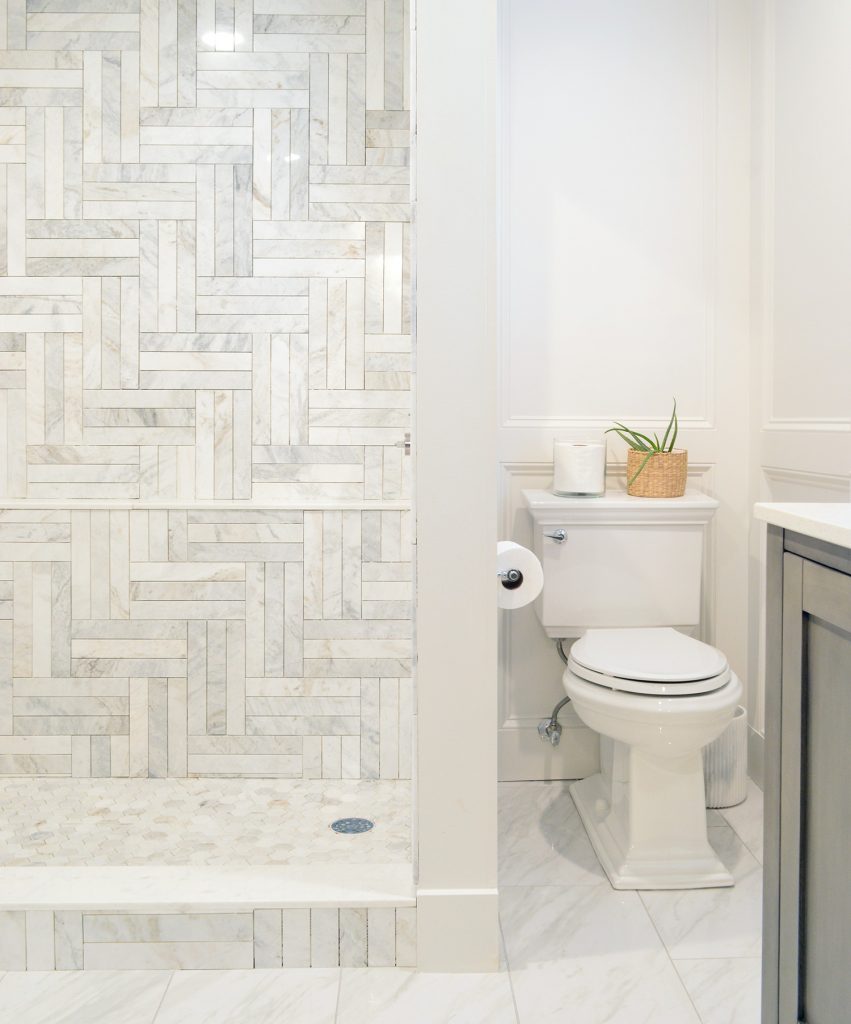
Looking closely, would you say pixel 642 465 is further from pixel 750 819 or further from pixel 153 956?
pixel 153 956

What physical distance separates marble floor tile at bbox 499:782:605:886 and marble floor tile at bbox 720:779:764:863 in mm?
393

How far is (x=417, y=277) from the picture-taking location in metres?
1.72

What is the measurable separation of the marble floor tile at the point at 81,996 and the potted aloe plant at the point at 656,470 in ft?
5.30

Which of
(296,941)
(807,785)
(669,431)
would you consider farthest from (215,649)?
(807,785)

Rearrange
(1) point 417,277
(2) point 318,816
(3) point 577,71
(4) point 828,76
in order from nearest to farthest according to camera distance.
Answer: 1. (1) point 417,277
2. (4) point 828,76
3. (2) point 318,816
4. (3) point 577,71

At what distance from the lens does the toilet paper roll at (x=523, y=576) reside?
196cm

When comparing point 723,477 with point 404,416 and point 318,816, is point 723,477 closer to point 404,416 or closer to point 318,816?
point 404,416

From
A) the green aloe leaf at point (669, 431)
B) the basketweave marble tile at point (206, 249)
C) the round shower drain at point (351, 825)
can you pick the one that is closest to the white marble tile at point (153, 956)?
the round shower drain at point (351, 825)

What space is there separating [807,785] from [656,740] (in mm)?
905

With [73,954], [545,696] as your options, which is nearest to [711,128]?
[545,696]

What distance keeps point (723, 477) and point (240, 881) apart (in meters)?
1.71

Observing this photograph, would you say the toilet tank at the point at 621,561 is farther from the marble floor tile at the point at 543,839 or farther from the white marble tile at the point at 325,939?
the white marble tile at the point at 325,939

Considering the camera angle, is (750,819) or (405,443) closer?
(750,819)

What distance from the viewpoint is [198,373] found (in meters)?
2.65
